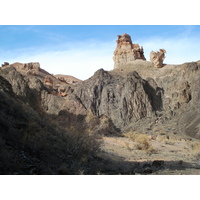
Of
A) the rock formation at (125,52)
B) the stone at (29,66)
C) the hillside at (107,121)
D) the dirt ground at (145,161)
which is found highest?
the rock formation at (125,52)

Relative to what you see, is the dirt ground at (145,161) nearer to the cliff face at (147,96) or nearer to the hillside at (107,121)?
the hillside at (107,121)

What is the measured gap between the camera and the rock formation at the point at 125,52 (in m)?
111

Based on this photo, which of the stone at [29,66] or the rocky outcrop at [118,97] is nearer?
the rocky outcrop at [118,97]

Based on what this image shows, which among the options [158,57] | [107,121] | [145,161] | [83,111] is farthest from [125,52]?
[145,161]

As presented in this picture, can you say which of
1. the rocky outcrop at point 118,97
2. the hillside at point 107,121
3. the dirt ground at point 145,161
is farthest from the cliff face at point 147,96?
the dirt ground at point 145,161

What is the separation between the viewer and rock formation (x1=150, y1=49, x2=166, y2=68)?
84.9 m

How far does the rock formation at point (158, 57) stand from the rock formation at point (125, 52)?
70.6 ft

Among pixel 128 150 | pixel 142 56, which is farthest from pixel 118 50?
pixel 128 150

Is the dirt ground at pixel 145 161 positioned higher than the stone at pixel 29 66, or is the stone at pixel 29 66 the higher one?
the stone at pixel 29 66

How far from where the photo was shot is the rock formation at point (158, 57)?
278 feet

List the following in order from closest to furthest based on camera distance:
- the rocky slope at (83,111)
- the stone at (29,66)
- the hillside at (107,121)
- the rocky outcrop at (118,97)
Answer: the rocky slope at (83,111) < the hillside at (107,121) < the rocky outcrop at (118,97) < the stone at (29,66)

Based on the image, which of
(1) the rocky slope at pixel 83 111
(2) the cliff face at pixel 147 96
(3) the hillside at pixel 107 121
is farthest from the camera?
(2) the cliff face at pixel 147 96

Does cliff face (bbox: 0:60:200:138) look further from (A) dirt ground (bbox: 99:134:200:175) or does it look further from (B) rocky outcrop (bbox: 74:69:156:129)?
(A) dirt ground (bbox: 99:134:200:175)

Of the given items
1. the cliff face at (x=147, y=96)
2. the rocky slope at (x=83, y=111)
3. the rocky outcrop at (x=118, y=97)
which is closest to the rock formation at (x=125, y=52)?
the rocky slope at (x=83, y=111)
